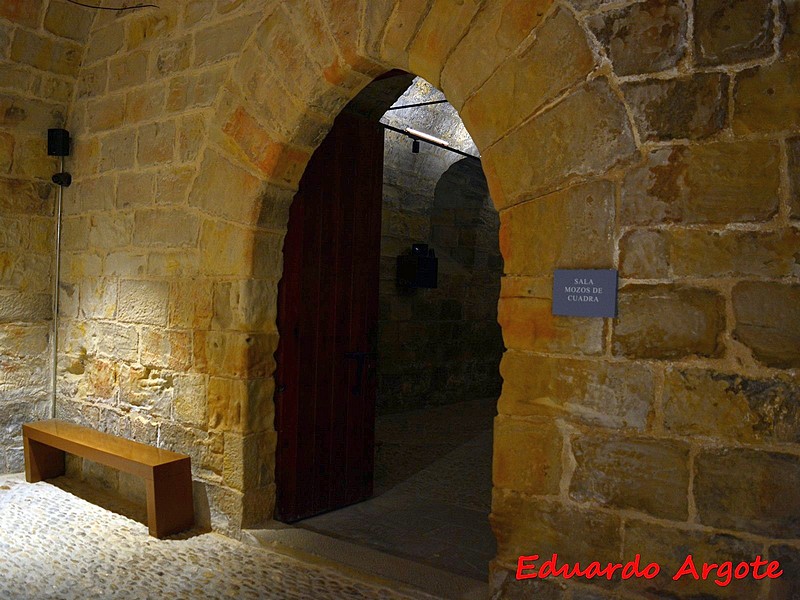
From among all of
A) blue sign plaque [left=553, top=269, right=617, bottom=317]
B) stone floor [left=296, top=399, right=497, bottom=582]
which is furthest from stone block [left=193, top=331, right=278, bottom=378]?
blue sign plaque [left=553, top=269, right=617, bottom=317]

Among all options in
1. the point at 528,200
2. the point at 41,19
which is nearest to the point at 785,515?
the point at 528,200

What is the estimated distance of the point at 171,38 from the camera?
341cm

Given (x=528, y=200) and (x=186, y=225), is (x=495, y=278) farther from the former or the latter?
(x=528, y=200)

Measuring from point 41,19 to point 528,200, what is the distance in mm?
3200

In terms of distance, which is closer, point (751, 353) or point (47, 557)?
point (751, 353)

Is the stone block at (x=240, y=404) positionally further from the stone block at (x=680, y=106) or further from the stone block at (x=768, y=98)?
the stone block at (x=768, y=98)

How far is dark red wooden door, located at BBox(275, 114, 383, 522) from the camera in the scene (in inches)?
129

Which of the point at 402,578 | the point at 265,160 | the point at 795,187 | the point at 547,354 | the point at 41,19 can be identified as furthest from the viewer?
the point at 41,19

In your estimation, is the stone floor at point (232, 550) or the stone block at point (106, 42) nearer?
the stone floor at point (232, 550)

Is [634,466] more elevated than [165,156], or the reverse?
[165,156]

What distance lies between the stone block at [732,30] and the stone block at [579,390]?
3.00ft

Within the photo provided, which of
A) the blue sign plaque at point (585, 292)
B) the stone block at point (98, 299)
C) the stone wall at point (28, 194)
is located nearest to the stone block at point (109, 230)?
the stone block at point (98, 299)

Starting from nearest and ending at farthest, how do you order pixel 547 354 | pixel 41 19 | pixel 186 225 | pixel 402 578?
pixel 547 354
pixel 402 578
pixel 186 225
pixel 41 19

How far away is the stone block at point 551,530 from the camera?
2.04 metres
